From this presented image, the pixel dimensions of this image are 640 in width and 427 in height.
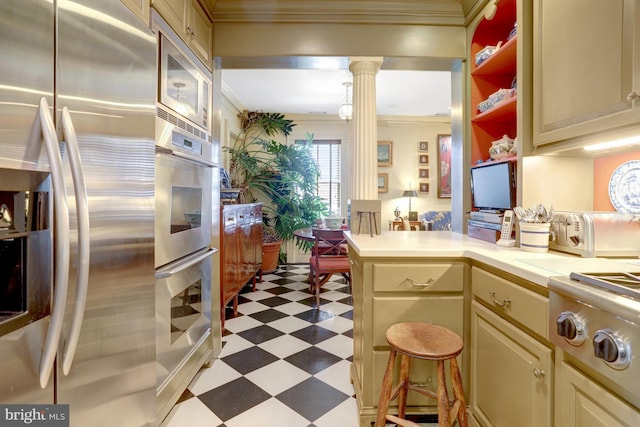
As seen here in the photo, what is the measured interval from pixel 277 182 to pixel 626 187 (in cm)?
396

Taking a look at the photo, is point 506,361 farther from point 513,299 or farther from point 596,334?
point 596,334

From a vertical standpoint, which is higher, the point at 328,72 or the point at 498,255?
the point at 328,72

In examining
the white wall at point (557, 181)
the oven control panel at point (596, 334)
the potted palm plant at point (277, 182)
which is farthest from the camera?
the potted palm plant at point (277, 182)

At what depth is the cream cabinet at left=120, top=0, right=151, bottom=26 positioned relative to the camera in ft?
3.84

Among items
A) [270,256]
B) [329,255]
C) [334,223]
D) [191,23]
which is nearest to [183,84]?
[191,23]

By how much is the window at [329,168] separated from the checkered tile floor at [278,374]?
2659 millimetres

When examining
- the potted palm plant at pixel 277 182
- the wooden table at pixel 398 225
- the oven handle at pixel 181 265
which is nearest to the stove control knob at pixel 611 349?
the oven handle at pixel 181 265

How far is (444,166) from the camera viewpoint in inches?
228

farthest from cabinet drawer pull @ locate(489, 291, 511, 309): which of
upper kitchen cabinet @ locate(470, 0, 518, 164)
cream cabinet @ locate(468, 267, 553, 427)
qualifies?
upper kitchen cabinet @ locate(470, 0, 518, 164)

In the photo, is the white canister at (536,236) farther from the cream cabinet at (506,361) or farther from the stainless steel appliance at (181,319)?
the stainless steel appliance at (181,319)

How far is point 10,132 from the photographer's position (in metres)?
0.63

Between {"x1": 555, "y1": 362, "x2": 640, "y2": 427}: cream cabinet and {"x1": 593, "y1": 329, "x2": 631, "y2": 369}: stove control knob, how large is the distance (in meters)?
0.11

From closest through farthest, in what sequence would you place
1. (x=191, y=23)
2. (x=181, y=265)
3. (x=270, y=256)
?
1. (x=181, y=265)
2. (x=191, y=23)
3. (x=270, y=256)

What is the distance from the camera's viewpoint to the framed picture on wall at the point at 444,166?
5.77 metres
